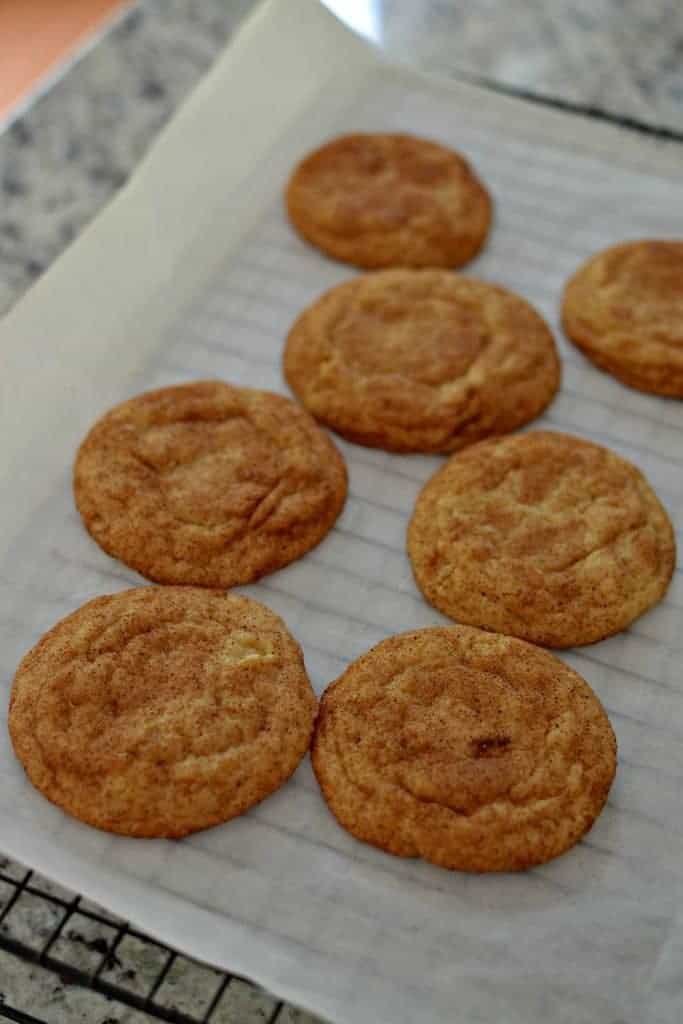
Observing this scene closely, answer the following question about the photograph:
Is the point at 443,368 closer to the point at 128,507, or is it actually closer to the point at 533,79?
the point at 128,507

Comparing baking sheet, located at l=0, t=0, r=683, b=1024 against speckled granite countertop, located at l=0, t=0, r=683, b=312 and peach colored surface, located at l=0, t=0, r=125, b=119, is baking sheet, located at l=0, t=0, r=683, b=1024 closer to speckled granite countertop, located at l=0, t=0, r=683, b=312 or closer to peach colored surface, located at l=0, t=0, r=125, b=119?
speckled granite countertop, located at l=0, t=0, r=683, b=312

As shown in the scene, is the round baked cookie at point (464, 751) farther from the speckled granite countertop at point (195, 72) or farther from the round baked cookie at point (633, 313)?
the speckled granite countertop at point (195, 72)

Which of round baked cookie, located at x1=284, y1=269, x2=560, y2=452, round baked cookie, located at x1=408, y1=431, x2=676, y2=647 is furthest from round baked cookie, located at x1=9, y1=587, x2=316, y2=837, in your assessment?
round baked cookie, located at x1=284, y1=269, x2=560, y2=452

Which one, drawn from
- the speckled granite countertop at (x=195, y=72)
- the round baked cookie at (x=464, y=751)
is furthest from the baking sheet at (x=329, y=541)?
the speckled granite countertop at (x=195, y=72)

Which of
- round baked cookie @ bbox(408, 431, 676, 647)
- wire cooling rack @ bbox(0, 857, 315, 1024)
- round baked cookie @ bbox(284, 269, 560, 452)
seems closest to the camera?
wire cooling rack @ bbox(0, 857, 315, 1024)

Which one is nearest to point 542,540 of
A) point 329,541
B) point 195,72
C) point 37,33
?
point 329,541

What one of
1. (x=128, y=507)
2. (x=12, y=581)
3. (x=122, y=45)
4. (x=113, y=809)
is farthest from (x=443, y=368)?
(x=122, y=45)
